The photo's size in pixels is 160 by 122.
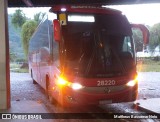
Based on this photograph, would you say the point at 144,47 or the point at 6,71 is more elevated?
the point at 144,47

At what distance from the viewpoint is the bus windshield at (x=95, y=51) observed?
28.6 feet

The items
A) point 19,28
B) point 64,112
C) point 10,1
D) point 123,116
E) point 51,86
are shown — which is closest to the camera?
point 123,116

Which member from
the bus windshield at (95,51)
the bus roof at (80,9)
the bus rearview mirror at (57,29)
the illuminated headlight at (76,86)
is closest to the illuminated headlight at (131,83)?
the bus windshield at (95,51)

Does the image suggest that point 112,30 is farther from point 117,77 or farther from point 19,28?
point 19,28

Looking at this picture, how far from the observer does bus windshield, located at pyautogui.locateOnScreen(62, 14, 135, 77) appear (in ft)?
28.6

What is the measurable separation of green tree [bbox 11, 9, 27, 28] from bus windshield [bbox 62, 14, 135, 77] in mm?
29097

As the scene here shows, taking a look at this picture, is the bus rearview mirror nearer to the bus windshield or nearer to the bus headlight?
the bus windshield

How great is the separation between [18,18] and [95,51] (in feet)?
100

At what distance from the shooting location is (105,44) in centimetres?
888

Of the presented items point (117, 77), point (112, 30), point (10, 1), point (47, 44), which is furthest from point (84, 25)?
point (10, 1)

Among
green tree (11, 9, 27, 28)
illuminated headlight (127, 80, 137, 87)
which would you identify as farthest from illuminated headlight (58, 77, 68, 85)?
green tree (11, 9, 27, 28)

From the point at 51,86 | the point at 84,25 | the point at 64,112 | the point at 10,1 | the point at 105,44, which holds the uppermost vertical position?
the point at 10,1

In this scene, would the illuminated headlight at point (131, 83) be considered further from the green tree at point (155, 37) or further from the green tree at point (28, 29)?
the green tree at point (155, 37)

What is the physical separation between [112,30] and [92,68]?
1.31 meters
